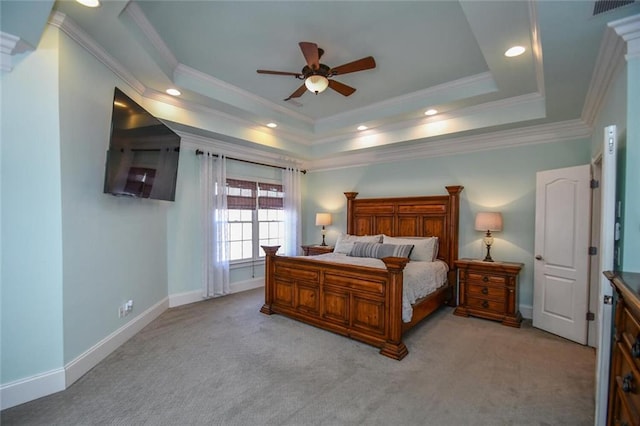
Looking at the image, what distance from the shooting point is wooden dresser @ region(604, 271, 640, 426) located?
1158 millimetres

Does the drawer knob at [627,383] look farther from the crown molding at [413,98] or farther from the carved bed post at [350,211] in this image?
the carved bed post at [350,211]

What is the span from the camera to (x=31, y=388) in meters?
2.13

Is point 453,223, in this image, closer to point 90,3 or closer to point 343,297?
point 343,297

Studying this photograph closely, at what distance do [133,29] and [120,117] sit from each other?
0.73 m

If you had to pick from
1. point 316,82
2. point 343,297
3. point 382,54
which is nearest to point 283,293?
point 343,297

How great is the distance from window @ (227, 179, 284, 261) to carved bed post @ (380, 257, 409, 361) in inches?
122

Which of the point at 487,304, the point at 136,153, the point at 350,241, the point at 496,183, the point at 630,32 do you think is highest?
the point at 630,32

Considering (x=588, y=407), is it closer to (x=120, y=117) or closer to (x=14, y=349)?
(x=14, y=349)

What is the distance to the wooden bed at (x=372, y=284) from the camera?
115 inches

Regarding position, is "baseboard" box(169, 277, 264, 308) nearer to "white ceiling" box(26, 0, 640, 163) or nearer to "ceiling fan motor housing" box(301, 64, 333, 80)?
"white ceiling" box(26, 0, 640, 163)

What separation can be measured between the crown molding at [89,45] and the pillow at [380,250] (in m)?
3.53

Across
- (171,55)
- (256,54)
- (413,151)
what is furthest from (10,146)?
(413,151)

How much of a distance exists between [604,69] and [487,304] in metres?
2.77

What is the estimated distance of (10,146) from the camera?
202cm
